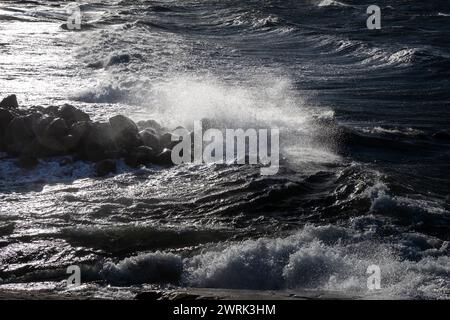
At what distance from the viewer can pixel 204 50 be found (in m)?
24.2

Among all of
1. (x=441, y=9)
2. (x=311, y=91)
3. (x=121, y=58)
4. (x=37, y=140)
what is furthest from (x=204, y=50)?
(x=441, y=9)

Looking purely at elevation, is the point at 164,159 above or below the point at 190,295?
above

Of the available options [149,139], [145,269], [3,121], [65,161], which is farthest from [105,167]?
[145,269]

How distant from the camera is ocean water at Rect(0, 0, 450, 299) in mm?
7660

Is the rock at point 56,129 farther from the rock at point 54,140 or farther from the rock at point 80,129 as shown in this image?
the rock at point 80,129

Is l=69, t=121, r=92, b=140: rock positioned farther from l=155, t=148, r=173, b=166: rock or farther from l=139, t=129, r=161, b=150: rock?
l=155, t=148, r=173, b=166: rock

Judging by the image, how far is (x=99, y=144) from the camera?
11562 millimetres

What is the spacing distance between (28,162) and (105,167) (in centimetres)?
141

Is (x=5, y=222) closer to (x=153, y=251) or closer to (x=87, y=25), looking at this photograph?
(x=153, y=251)

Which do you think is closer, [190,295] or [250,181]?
[190,295]

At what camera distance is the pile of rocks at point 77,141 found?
37.7 ft

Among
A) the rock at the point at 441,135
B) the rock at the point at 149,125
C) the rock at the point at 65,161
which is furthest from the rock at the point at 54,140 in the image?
the rock at the point at 441,135

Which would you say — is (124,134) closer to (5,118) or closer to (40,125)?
(40,125)

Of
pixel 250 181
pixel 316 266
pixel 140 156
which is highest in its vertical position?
pixel 140 156
